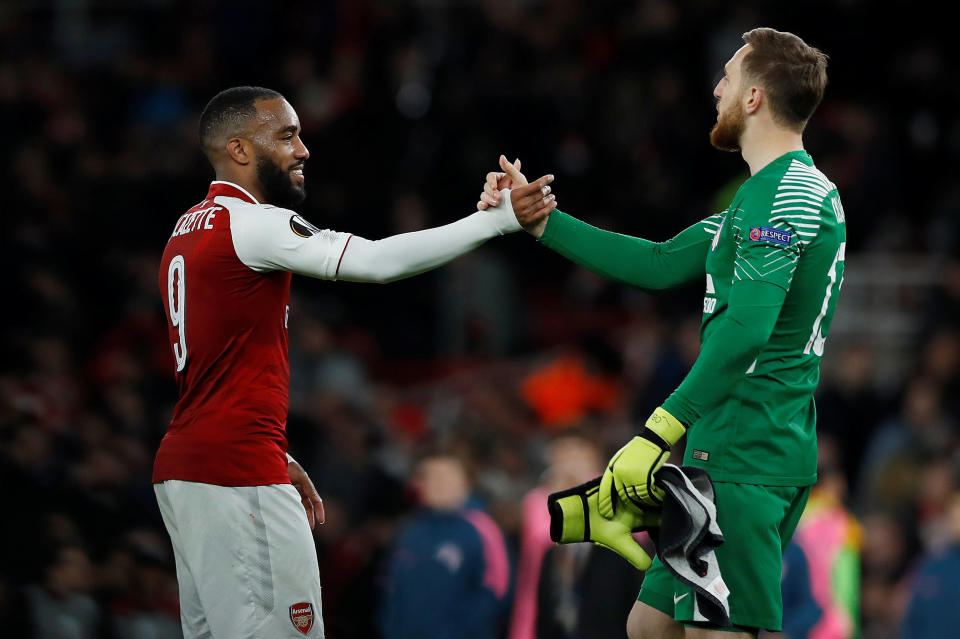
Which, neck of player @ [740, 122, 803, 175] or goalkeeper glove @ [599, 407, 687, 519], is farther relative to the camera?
neck of player @ [740, 122, 803, 175]

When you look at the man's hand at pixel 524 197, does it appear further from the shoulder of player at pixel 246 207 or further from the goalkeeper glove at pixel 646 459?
the goalkeeper glove at pixel 646 459

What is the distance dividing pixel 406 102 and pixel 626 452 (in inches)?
388

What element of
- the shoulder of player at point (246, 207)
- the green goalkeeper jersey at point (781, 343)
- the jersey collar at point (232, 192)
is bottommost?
the green goalkeeper jersey at point (781, 343)

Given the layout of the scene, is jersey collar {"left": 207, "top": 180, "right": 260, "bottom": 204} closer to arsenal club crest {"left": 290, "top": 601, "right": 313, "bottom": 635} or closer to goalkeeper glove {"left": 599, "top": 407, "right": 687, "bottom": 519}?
arsenal club crest {"left": 290, "top": 601, "right": 313, "bottom": 635}

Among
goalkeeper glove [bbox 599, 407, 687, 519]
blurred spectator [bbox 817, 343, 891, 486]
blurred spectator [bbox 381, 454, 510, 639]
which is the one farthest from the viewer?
blurred spectator [bbox 817, 343, 891, 486]

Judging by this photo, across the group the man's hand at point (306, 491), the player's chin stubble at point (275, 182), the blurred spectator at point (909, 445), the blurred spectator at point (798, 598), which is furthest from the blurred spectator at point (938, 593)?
the player's chin stubble at point (275, 182)

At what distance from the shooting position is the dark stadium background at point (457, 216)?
32.2 feet

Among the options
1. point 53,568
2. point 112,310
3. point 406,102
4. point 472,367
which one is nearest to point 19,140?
point 112,310

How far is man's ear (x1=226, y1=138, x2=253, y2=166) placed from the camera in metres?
4.73

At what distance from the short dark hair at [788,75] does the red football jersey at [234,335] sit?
4.70 ft

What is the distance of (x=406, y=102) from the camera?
1365 cm

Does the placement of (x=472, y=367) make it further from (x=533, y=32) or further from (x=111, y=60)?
(x=111, y=60)

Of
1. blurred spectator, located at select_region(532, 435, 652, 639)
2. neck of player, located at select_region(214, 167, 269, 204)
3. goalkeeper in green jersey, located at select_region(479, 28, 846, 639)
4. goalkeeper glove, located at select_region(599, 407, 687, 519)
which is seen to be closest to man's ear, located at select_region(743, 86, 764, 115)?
goalkeeper in green jersey, located at select_region(479, 28, 846, 639)

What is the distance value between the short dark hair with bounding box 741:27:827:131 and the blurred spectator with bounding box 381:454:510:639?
13.9 ft
